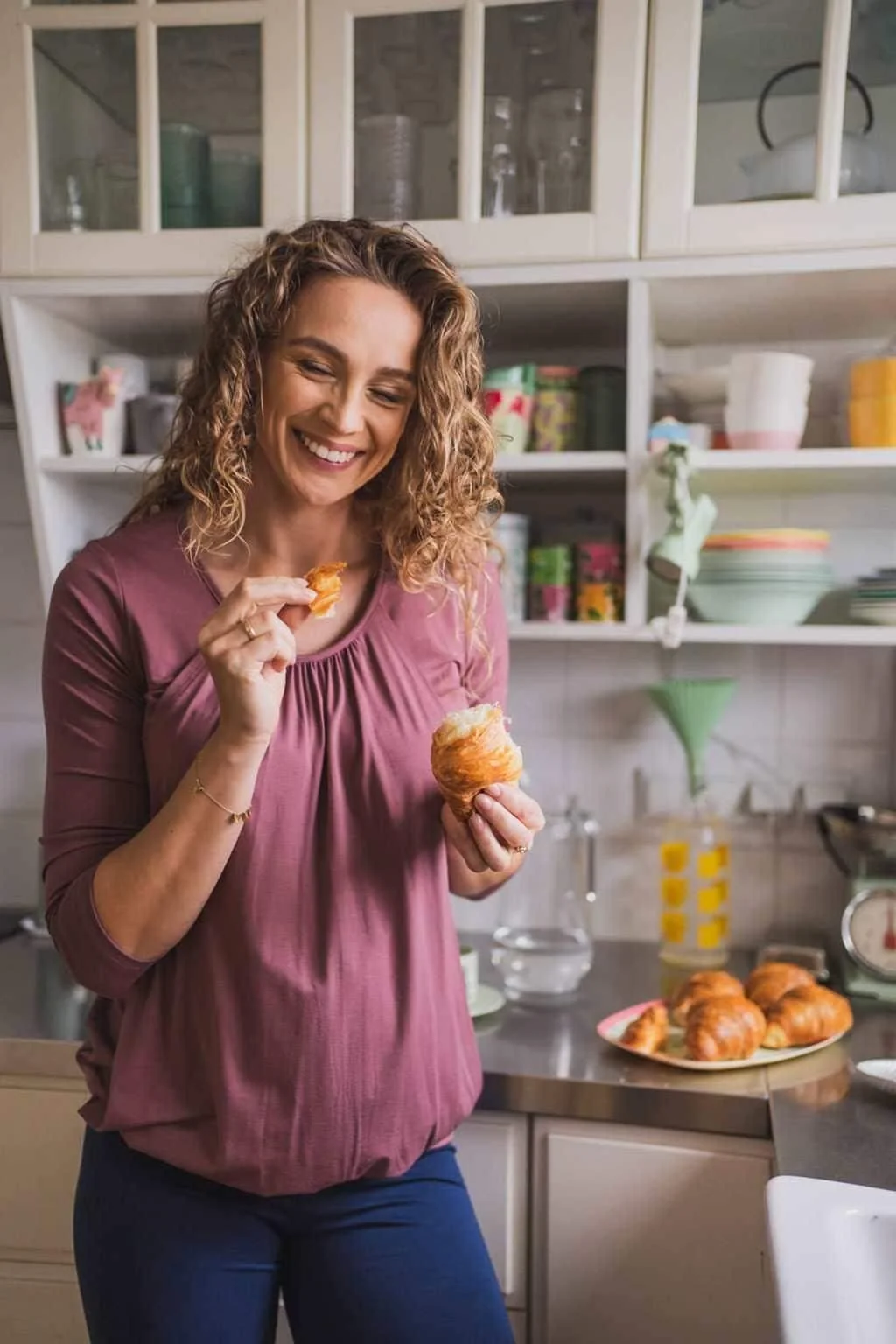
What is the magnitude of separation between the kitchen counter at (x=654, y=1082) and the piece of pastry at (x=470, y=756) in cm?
44

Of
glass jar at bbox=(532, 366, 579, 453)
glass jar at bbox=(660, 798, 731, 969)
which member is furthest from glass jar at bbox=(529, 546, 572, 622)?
glass jar at bbox=(660, 798, 731, 969)

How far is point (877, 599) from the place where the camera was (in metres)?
1.53

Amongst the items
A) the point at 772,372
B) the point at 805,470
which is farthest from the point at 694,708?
the point at 772,372

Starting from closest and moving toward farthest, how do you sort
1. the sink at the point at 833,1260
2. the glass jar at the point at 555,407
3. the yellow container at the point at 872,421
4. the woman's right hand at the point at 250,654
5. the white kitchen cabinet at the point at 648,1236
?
the sink at the point at 833,1260, the woman's right hand at the point at 250,654, the white kitchen cabinet at the point at 648,1236, the yellow container at the point at 872,421, the glass jar at the point at 555,407

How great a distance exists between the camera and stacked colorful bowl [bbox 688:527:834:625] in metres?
1.54

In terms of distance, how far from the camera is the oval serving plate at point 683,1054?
1333mm

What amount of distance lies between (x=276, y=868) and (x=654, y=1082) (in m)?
0.54

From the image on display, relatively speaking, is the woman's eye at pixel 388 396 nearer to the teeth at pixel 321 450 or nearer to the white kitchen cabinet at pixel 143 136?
the teeth at pixel 321 450

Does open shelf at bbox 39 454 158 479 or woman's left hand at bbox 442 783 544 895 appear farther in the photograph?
open shelf at bbox 39 454 158 479

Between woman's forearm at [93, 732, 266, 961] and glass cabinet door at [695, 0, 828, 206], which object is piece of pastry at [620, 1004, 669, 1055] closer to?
woman's forearm at [93, 732, 266, 961]

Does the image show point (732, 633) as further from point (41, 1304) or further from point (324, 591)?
point (41, 1304)

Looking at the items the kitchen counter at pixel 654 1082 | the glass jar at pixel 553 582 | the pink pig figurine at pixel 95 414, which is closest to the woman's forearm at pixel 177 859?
the kitchen counter at pixel 654 1082

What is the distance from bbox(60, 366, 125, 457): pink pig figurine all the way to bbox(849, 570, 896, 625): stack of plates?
1033 mm

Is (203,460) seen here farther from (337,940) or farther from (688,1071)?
(688,1071)
